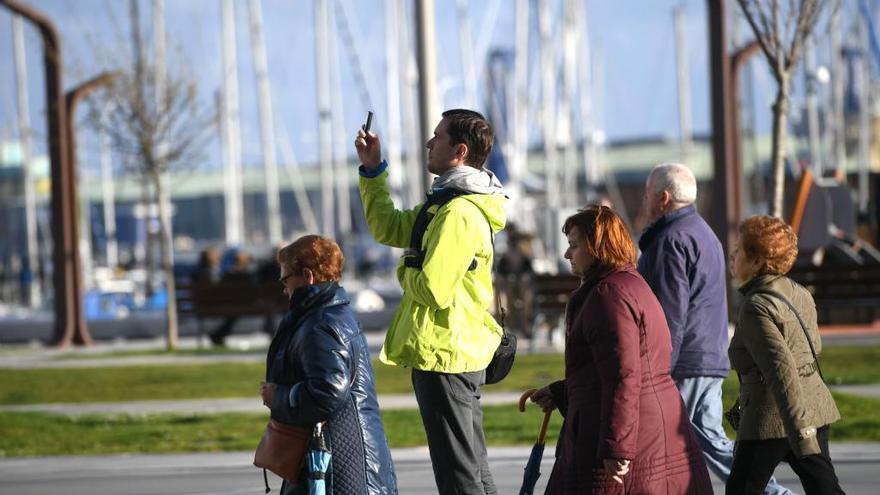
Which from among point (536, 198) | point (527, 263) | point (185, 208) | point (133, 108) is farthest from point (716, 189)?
point (185, 208)

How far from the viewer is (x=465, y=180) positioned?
680 centimetres

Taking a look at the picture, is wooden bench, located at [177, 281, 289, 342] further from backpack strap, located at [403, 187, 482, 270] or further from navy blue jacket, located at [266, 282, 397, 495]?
navy blue jacket, located at [266, 282, 397, 495]

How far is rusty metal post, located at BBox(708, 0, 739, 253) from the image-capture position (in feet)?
59.4

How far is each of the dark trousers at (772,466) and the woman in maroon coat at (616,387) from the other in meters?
0.91

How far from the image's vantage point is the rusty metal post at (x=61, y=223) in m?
24.6

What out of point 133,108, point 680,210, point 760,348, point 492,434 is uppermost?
point 133,108

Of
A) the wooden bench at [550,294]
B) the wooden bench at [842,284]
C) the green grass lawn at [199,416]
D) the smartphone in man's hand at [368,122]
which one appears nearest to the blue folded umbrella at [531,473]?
the smartphone in man's hand at [368,122]

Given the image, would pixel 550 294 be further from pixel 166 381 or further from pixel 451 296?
pixel 451 296

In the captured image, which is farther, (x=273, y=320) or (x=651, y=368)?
(x=273, y=320)

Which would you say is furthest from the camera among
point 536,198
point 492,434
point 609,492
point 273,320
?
point 536,198

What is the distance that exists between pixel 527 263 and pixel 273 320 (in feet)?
13.7

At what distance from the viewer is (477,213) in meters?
6.80

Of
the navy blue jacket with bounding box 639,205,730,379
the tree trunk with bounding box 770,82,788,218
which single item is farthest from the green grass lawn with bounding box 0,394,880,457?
the navy blue jacket with bounding box 639,205,730,379

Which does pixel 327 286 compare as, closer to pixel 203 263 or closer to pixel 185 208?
pixel 203 263
